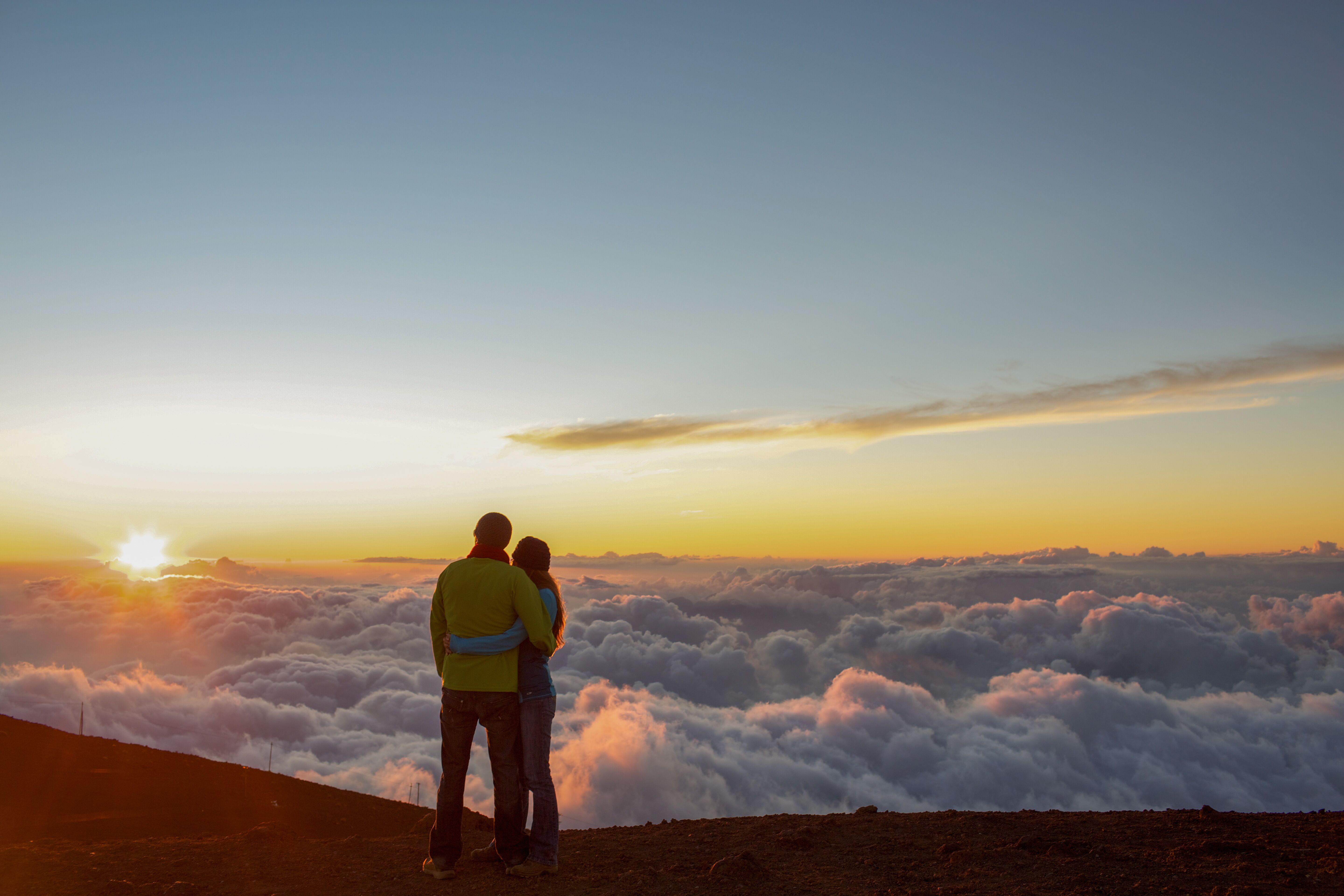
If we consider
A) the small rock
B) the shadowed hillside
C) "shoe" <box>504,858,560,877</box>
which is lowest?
the shadowed hillside

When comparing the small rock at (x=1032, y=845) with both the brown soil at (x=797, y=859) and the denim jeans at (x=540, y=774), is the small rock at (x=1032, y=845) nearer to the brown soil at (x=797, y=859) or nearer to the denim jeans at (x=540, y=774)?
the brown soil at (x=797, y=859)

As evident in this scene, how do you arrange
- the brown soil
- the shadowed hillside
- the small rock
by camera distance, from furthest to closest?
the shadowed hillside < the small rock < the brown soil

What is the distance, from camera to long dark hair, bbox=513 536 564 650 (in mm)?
5223

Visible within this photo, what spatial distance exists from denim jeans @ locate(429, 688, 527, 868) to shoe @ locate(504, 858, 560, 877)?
0.25ft

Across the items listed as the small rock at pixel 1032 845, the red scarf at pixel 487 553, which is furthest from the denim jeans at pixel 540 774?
the small rock at pixel 1032 845

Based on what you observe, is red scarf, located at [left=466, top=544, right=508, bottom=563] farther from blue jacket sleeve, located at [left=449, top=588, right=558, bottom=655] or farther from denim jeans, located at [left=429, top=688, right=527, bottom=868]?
denim jeans, located at [left=429, top=688, right=527, bottom=868]

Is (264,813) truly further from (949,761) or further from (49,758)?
(949,761)

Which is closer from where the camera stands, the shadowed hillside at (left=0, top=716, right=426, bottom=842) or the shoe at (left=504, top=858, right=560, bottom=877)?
the shoe at (left=504, top=858, right=560, bottom=877)

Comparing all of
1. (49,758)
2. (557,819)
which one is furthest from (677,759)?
(557,819)

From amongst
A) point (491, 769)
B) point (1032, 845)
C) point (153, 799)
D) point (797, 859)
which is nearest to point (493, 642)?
point (491, 769)

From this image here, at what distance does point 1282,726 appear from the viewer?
131 m

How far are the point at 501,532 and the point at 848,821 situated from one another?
526 cm

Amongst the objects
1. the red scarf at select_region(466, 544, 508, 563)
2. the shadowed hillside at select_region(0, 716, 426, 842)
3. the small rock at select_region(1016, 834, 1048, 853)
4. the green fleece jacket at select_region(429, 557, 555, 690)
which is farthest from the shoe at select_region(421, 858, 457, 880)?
the shadowed hillside at select_region(0, 716, 426, 842)

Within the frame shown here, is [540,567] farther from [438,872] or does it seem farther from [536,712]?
[438,872]
